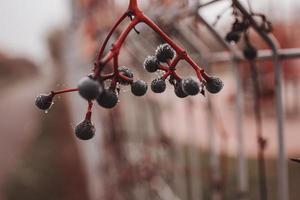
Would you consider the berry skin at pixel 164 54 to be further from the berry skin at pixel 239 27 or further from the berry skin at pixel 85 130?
the berry skin at pixel 239 27

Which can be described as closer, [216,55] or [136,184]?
[216,55]

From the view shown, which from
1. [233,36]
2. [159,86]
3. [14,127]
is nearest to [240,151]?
[233,36]

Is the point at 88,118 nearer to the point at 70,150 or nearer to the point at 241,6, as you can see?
the point at 241,6

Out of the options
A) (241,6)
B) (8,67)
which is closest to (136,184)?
(241,6)

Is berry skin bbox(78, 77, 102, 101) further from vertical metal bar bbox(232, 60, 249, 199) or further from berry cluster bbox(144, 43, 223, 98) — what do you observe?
vertical metal bar bbox(232, 60, 249, 199)

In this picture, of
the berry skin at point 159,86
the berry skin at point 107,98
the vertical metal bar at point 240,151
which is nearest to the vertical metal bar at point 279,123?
the vertical metal bar at point 240,151

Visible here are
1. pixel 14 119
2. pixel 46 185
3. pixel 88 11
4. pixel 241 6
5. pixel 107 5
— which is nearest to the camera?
pixel 241 6

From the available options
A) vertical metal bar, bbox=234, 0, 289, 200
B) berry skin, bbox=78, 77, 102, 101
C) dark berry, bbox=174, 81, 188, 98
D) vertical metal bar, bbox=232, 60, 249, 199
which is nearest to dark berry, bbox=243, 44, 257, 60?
vertical metal bar, bbox=234, 0, 289, 200

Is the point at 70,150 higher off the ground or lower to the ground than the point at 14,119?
lower
